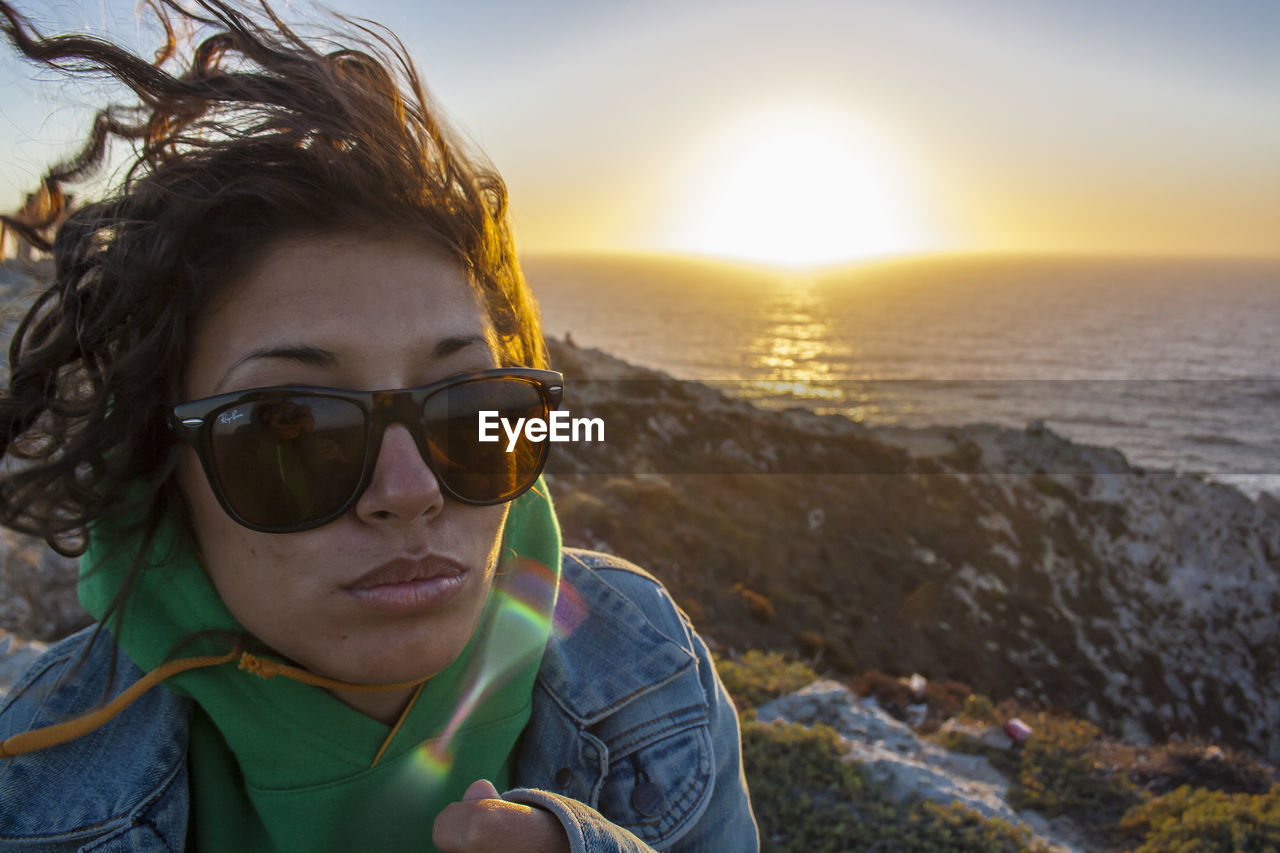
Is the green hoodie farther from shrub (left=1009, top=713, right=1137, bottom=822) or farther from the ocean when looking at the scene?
the ocean

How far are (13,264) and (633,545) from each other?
1399cm

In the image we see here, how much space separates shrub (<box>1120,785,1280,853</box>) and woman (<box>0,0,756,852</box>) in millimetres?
4955

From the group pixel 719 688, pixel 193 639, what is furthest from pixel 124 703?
pixel 719 688

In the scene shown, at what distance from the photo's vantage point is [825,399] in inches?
2293

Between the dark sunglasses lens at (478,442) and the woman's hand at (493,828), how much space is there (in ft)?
2.16

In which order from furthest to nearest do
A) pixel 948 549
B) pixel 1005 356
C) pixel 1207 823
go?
1. pixel 1005 356
2. pixel 948 549
3. pixel 1207 823

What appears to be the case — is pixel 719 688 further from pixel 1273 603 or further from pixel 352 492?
pixel 1273 603

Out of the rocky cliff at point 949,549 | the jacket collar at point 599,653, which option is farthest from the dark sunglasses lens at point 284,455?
the rocky cliff at point 949,549

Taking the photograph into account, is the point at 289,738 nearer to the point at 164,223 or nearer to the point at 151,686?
the point at 151,686

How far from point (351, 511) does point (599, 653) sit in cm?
93

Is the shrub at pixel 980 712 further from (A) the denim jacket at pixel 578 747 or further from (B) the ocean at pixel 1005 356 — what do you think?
(B) the ocean at pixel 1005 356

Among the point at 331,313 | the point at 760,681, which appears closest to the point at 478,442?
the point at 331,313

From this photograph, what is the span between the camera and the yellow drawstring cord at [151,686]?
1.60m

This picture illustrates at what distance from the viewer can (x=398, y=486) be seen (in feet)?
5.28
